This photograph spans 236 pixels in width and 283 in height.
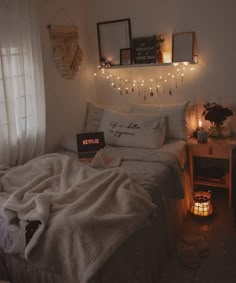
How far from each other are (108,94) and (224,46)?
52.2 inches

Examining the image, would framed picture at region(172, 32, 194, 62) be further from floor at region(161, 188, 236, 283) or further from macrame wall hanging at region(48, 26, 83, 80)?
floor at region(161, 188, 236, 283)

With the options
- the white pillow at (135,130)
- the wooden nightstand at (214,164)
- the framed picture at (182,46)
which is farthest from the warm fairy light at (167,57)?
the wooden nightstand at (214,164)

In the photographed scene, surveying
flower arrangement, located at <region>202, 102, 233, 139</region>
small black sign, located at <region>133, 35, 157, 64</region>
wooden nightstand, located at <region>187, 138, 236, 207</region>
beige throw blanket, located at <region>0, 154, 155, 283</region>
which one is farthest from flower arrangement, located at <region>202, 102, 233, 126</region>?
beige throw blanket, located at <region>0, 154, 155, 283</region>

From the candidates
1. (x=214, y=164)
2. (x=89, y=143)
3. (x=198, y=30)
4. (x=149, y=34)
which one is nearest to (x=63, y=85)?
(x=89, y=143)

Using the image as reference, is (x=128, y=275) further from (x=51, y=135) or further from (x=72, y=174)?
(x=51, y=135)

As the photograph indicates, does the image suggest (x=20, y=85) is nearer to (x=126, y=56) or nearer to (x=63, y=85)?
(x=63, y=85)

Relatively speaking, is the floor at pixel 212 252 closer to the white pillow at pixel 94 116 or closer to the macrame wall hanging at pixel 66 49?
the white pillow at pixel 94 116

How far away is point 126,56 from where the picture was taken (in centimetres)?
320

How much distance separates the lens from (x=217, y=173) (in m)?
2.92

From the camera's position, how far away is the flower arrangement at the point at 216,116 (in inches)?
108

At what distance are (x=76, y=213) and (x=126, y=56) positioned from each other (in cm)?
204

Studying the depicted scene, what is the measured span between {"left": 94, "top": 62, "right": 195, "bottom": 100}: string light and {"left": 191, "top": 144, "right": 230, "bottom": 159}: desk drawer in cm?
68

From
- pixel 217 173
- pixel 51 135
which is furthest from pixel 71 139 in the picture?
pixel 217 173

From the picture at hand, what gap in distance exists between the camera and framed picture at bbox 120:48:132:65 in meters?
3.18
